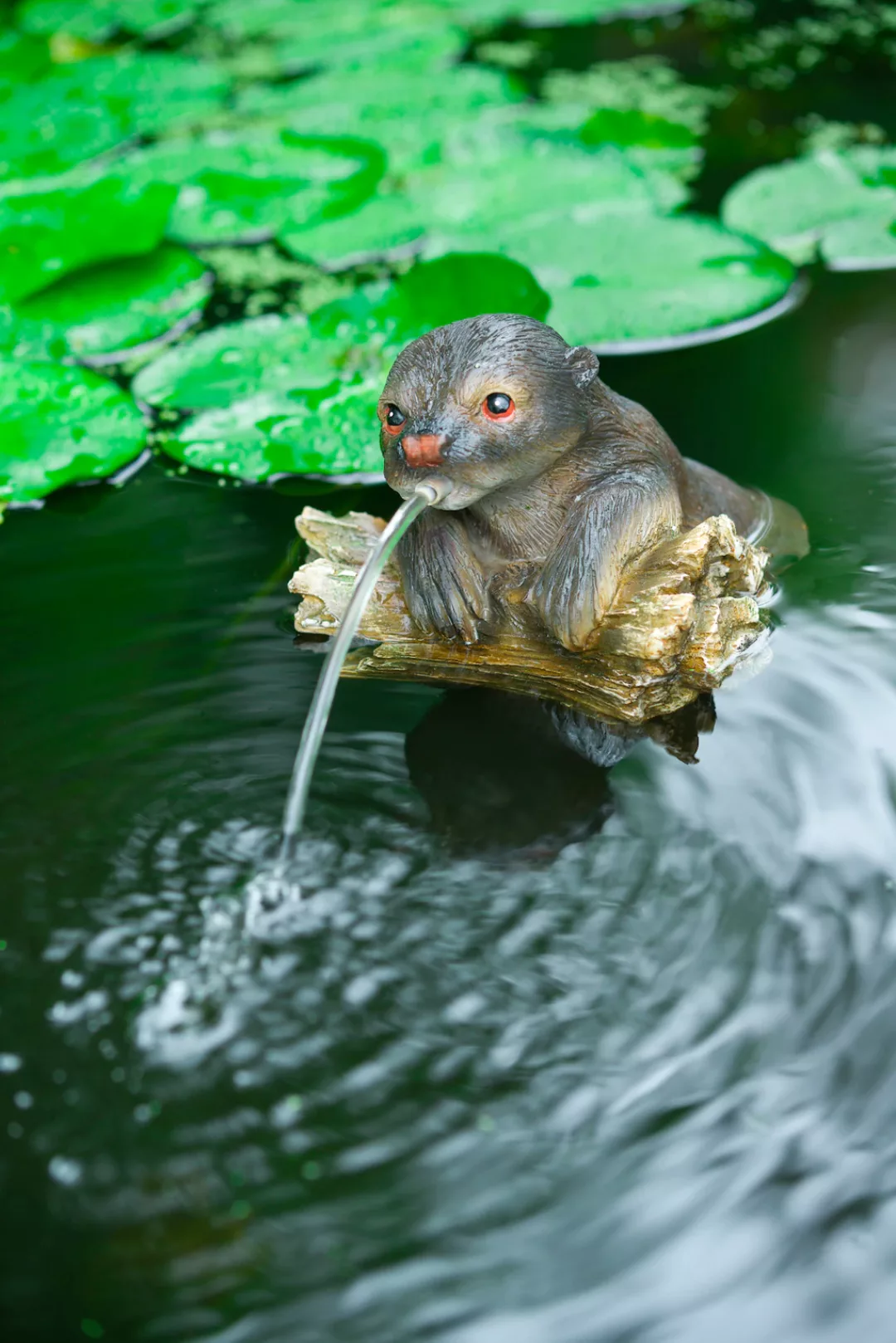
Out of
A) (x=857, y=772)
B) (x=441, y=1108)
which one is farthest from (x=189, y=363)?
(x=441, y=1108)

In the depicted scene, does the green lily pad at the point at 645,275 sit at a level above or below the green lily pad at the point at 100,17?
below

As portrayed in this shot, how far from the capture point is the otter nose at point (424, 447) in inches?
76.4

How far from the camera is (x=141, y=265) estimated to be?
3580 millimetres

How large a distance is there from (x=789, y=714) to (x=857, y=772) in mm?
175

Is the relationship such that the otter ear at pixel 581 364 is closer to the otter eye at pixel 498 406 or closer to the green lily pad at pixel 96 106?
the otter eye at pixel 498 406

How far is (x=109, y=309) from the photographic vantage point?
340 centimetres

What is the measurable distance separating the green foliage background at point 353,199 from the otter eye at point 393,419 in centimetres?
74

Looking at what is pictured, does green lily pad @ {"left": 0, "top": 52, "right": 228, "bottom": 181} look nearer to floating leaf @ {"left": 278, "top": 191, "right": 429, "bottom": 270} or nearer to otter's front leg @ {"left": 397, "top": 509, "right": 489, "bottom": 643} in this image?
floating leaf @ {"left": 278, "top": 191, "right": 429, "bottom": 270}

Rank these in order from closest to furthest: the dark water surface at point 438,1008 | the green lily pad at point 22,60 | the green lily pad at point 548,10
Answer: the dark water surface at point 438,1008, the green lily pad at point 22,60, the green lily pad at point 548,10

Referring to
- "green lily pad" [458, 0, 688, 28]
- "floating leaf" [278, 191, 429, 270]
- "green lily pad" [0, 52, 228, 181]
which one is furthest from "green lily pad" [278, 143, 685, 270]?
"green lily pad" [458, 0, 688, 28]

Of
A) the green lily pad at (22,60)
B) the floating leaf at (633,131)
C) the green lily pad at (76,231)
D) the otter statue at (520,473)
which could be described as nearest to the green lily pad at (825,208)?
the floating leaf at (633,131)

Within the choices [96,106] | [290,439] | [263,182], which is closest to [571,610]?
[290,439]

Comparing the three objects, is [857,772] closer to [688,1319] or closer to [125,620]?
[688,1319]

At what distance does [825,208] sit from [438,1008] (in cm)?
281
